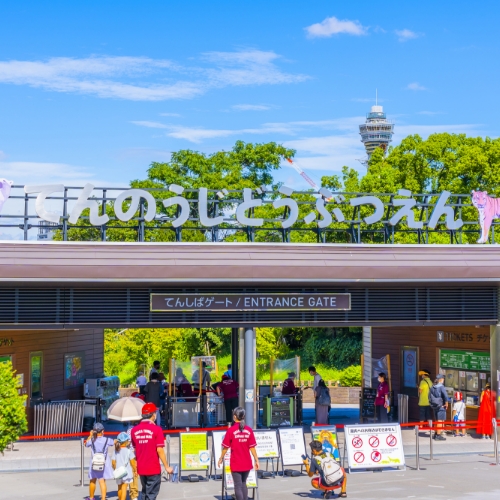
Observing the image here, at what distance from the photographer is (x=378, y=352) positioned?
2927 centimetres

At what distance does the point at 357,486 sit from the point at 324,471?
1.46 meters

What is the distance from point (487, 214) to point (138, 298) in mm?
9912

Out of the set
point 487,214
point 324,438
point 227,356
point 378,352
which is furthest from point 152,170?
point 324,438

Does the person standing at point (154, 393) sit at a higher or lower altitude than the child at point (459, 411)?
higher

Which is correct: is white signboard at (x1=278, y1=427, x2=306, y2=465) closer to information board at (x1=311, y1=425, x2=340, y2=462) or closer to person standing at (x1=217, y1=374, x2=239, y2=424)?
information board at (x1=311, y1=425, x2=340, y2=462)

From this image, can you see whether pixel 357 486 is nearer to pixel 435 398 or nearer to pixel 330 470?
pixel 330 470

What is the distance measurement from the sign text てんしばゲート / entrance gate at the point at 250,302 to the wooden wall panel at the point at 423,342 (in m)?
4.67

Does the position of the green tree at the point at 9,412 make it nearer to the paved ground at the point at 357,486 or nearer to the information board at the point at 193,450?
the paved ground at the point at 357,486

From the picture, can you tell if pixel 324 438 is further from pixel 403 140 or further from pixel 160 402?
pixel 403 140

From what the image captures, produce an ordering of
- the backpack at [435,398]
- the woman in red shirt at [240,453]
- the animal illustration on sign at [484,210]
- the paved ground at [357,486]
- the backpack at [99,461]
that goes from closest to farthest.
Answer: the woman in red shirt at [240,453] → the backpack at [99,461] → the paved ground at [357,486] → the backpack at [435,398] → the animal illustration on sign at [484,210]

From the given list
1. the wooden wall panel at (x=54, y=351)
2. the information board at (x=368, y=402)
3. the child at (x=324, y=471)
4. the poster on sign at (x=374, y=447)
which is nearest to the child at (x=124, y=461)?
the child at (x=324, y=471)

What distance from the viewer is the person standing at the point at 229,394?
968 inches

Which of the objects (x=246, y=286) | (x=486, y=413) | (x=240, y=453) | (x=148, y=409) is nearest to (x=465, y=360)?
(x=486, y=413)

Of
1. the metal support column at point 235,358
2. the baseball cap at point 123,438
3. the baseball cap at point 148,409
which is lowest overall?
the baseball cap at point 123,438
